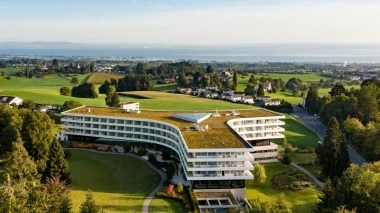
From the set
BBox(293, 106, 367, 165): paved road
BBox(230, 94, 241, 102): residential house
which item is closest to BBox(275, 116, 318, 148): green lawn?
BBox(293, 106, 367, 165): paved road

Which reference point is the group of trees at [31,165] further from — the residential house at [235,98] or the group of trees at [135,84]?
the group of trees at [135,84]

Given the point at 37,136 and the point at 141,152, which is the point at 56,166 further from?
the point at 141,152

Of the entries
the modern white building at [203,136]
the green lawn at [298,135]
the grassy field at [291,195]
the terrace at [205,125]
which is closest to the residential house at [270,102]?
the green lawn at [298,135]

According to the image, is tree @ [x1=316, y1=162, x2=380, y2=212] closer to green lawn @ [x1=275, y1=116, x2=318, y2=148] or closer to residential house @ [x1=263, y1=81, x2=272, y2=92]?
green lawn @ [x1=275, y1=116, x2=318, y2=148]

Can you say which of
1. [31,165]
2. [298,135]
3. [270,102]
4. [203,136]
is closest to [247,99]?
[270,102]

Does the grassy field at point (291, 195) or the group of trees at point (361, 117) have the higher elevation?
the group of trees at point (361, 117)

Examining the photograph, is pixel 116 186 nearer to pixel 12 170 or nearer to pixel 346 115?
pixel 12 170
